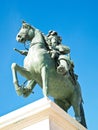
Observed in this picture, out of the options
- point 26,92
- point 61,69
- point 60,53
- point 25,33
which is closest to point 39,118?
point 61,69

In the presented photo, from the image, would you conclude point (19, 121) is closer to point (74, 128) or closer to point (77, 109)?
point (74, 128)

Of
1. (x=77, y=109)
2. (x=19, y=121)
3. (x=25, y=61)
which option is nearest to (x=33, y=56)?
(x=25, y=61)

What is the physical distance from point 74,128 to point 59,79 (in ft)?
5.70

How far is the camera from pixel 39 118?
7000 mm

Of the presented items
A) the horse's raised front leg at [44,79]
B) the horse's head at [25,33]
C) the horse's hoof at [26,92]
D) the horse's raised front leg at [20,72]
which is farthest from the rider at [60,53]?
the horse's hoof at [26,92]

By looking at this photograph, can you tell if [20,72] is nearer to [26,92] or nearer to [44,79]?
[26,92]

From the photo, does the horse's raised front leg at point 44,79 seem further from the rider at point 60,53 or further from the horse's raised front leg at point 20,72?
the horse's raised front leg at point 20,72

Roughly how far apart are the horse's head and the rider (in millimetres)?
391

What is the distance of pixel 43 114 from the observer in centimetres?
698

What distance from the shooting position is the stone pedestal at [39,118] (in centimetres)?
694

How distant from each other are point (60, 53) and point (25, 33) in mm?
955

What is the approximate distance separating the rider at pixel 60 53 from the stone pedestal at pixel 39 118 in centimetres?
147

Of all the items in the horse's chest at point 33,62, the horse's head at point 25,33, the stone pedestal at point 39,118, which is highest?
the horse's head at point 25,33

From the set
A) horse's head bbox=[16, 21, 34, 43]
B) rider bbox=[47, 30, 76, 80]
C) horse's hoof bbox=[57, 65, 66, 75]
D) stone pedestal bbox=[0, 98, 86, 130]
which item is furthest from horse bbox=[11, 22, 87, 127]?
stone pedestal bbox=[0, 98, 86, 130]
